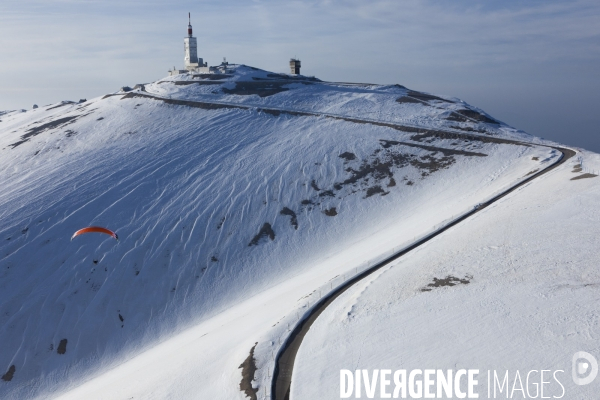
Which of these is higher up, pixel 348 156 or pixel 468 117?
pixel 468 117

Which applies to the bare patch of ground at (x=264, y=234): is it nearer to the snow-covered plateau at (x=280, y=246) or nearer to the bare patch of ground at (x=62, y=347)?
the snow-covered plateau at (x=280, y=246)

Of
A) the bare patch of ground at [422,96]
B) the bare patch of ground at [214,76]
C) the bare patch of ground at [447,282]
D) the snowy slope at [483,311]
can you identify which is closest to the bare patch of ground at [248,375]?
the snowy slope at [483,311]

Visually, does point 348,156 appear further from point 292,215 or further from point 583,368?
point 583,368

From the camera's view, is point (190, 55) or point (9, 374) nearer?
point (9, 374)

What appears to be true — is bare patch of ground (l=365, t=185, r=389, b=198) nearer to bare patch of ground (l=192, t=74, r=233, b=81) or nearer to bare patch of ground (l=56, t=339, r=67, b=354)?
bare patch of ground (l=56, t=339, r=67, b=354)

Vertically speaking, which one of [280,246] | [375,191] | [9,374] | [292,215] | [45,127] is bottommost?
[9,374]

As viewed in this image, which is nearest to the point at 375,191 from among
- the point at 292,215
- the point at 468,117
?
the point at 292,215

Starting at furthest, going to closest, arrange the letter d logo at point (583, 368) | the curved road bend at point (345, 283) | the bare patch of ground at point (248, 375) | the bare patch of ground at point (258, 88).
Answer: the bare patch of ground at point (258, 88) → the curved road bend at point (345, 283) → the bare patch of ground at point (248, 375) → the letter d logo at point (583, 368)
